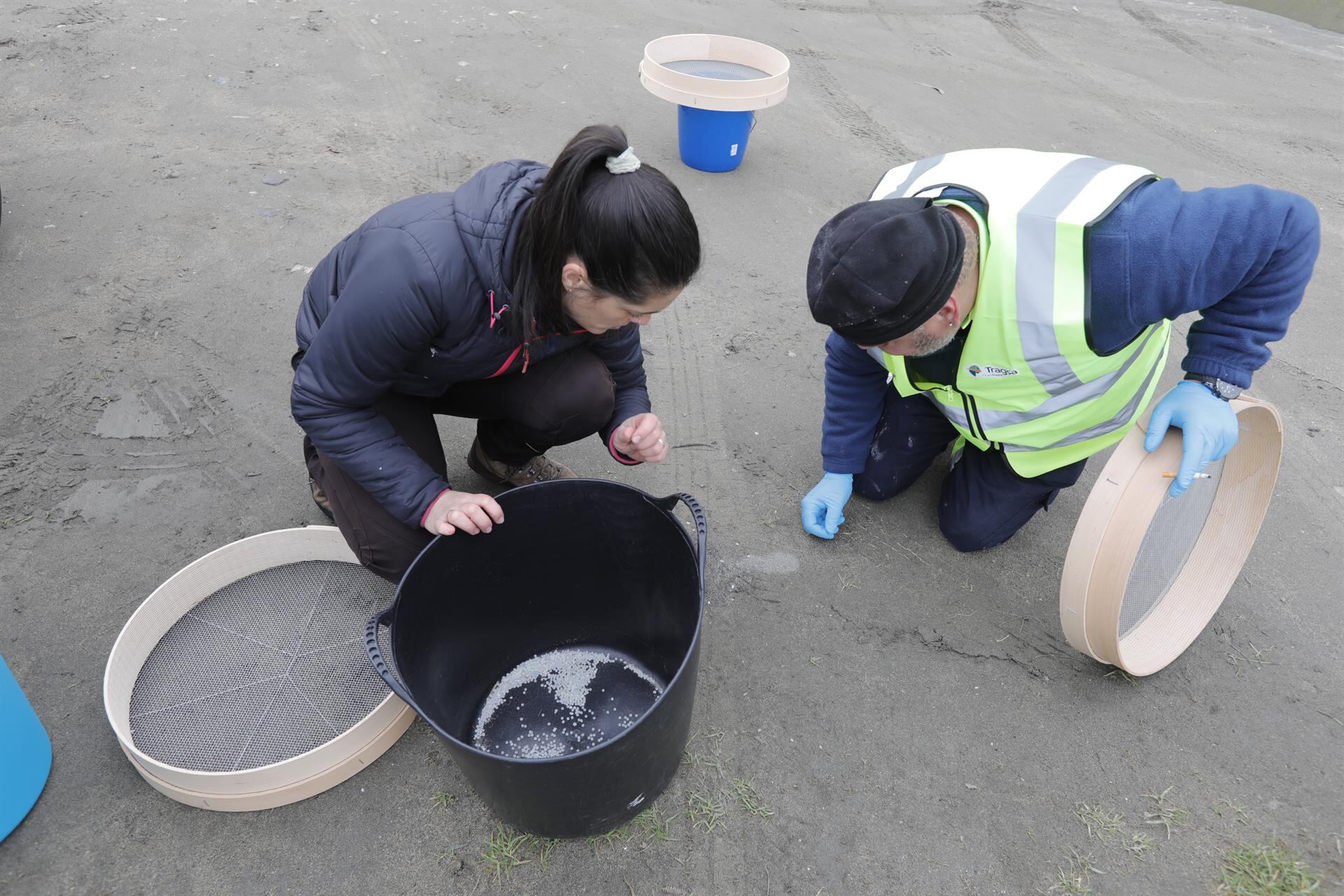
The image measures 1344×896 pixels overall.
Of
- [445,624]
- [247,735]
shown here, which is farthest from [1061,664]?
[247,735]

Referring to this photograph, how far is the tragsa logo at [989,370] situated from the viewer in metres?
1.75

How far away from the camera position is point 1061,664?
1989mm

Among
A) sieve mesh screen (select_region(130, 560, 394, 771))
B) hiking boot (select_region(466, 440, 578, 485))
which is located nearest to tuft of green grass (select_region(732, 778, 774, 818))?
sieve mesh screen (select_region(130, 560, 394, 771))

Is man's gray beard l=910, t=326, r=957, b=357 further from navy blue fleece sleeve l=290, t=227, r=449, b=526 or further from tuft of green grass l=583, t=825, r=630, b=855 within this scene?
tuft of green grass l=583, t=825, r=630, b=855

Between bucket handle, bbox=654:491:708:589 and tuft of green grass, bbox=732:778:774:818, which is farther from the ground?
bucket handle, bbox=654:491:708:589

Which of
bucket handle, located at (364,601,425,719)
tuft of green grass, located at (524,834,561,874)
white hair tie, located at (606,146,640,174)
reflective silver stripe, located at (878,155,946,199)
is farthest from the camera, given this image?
reflective silver stripe, located at (878,155,946,199)

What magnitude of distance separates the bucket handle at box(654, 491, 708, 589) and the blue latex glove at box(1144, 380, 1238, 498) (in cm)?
95

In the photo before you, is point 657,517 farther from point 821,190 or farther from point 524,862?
point 821,190

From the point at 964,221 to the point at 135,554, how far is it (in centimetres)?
214

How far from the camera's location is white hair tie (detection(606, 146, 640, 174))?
1312 millimetres

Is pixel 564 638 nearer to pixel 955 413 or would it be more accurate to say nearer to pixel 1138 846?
pixel 955 413

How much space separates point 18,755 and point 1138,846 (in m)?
2.20

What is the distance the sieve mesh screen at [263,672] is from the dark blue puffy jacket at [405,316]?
19.2 inches

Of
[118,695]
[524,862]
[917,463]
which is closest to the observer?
[524,862]
